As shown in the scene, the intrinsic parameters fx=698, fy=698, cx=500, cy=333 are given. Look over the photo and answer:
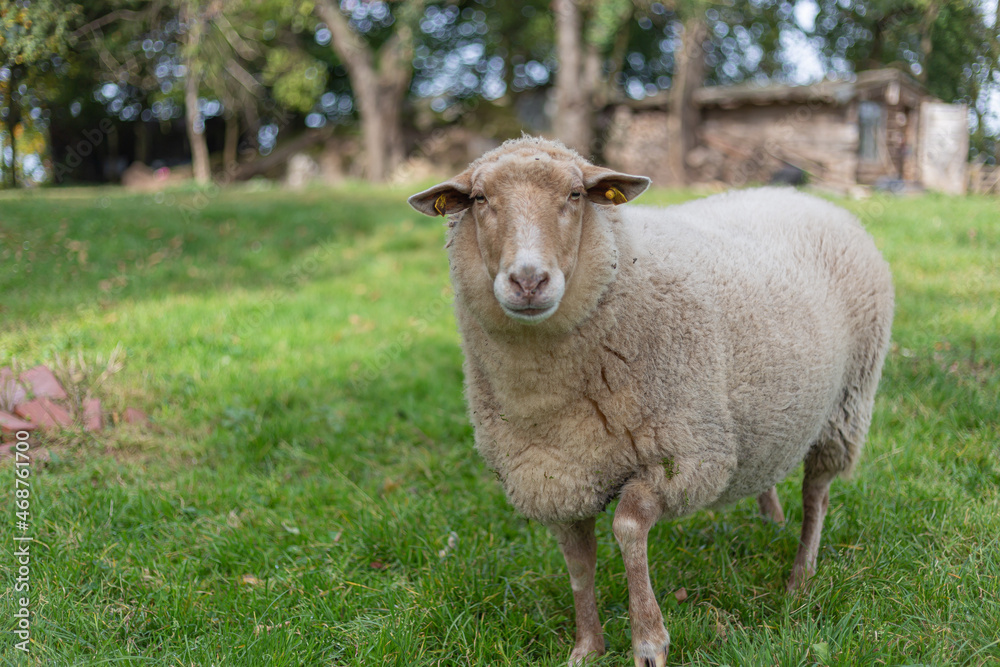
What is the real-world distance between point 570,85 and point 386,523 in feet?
38.5

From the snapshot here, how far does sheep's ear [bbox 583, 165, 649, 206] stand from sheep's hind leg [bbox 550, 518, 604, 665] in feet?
3.83

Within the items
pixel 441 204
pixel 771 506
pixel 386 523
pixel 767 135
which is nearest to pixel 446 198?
pixel 441 204

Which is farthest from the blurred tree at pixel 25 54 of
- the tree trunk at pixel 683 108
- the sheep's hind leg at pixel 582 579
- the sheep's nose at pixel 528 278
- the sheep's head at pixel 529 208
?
the tree trunk at pixel 683 108

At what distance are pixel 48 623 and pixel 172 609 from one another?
401 mm

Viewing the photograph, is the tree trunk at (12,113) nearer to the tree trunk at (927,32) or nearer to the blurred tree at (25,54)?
the blurred tree at (25,54)

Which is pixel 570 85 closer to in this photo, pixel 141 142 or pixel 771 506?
pixel 771 506

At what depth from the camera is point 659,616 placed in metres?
2.26

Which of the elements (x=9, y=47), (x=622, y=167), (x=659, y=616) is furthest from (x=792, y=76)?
(x=659, y=616)

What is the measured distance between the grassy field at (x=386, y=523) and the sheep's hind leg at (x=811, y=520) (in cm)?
9

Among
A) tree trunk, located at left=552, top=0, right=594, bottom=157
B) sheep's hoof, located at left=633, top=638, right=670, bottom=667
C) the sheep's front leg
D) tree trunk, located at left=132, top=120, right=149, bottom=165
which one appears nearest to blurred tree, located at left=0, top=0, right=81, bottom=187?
the sheep's front leg

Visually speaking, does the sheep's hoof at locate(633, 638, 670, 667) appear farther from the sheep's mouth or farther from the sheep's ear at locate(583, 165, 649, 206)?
the sheep's ear at locate(583, 165, 649, 206)

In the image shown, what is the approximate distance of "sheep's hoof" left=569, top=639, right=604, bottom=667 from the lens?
2.48 metres

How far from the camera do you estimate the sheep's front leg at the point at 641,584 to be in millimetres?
2219

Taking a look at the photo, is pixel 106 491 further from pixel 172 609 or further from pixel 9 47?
pixel 9 47
